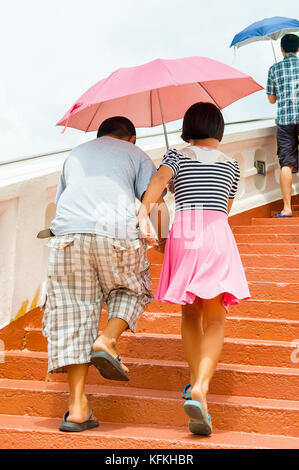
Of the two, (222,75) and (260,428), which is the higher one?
(222,75)

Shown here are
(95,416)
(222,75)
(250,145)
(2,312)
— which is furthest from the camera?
(250,145)

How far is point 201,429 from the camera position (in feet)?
9.77

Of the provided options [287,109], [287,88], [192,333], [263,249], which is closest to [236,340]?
[192,333]

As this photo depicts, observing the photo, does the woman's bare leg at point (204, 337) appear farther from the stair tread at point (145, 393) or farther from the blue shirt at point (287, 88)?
the blue shirt at point (287, 88)

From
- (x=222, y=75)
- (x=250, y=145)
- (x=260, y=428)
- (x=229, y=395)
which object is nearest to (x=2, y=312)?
(x=229, y=395)

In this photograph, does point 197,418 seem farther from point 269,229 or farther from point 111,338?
point 269,229

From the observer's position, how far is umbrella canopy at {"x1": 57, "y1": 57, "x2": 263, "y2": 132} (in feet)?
10.3

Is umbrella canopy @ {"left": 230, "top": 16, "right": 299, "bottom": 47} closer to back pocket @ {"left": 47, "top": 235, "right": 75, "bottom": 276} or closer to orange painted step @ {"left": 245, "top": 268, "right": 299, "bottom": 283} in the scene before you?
orange painted step @ {"left": 245, "top": 268, "right": 299, "bottom": 283}

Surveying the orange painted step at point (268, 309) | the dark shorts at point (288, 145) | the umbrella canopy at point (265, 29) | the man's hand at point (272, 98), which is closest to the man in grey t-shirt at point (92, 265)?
the orange painted step at point (268, 309)

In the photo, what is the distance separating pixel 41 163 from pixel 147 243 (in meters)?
1.73

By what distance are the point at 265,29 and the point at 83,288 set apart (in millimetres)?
5232
